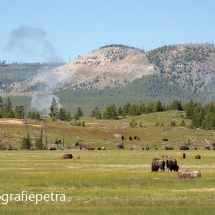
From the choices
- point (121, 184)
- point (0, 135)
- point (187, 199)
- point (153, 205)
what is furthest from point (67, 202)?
point (0, 135)

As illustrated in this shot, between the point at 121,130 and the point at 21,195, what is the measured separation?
135 metres

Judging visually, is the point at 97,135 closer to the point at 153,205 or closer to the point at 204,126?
the point at 204,126

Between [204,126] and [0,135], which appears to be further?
[204,126]

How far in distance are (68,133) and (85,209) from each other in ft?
409

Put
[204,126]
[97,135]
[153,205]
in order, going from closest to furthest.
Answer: [153,205]
[97,135]
[204,126]

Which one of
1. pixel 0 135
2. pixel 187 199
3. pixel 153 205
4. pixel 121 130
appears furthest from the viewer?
pixel 121 130

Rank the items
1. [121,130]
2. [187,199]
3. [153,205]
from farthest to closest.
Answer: [121,130], [187,199], [153,205]

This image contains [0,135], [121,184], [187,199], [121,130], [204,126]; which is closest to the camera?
[187,199]

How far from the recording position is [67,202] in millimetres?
32375

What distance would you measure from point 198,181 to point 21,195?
1537cm

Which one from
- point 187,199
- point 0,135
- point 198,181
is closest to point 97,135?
point 0,135

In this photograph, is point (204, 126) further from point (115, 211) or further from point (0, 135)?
point (115, 211)

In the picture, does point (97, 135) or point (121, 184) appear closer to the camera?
point (121, 184)

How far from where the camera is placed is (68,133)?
6073 inches
